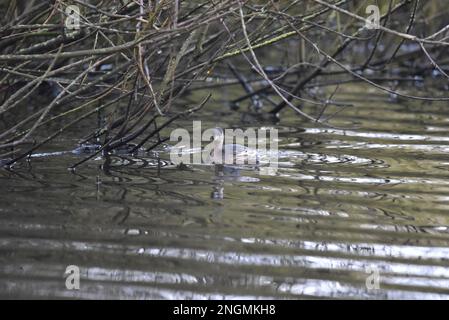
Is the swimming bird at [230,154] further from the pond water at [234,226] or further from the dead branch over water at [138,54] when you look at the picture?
the dead branch over water at [138,54]

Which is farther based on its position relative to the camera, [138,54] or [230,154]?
[230,154]

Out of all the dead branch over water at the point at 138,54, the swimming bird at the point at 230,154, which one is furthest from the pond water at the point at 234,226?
the dead branch over water at the point at 138,54

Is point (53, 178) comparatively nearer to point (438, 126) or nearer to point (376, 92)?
point (438, 126)

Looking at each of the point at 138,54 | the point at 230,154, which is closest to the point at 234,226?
the point at 138,54

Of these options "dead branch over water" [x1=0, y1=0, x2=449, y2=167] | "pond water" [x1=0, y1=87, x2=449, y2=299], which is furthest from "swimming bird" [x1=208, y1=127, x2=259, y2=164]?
"dead branch over water" [x1=0, y1=0, x2=449, y2=167]

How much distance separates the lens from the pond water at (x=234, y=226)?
5449 millimetres

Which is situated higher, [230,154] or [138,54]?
[138,54]

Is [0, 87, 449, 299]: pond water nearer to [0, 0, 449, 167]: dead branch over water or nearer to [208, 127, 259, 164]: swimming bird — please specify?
[208, 127, 259, 164]: swimming bird

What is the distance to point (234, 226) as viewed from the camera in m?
6.48

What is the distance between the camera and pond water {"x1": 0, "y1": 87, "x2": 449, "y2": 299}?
545 centimetres

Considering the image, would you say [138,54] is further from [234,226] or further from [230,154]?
[230,154]

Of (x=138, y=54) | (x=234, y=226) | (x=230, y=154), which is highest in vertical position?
(x=138, y=54)

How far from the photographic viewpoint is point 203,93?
44.4 feet
